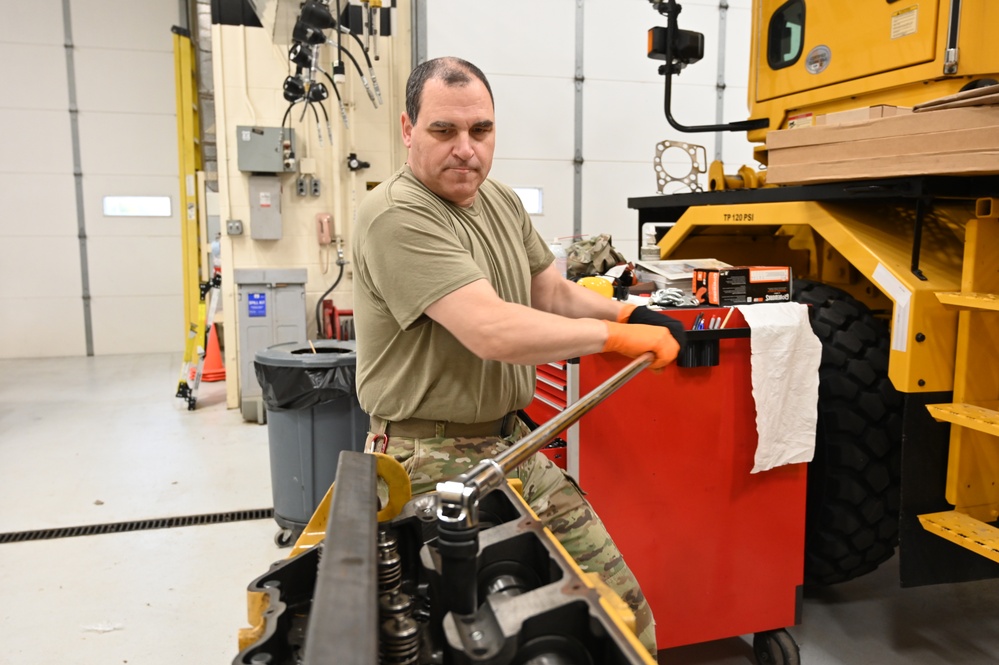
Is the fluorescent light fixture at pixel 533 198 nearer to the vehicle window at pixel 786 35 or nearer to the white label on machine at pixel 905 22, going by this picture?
the vehicle window at pixel 786 35

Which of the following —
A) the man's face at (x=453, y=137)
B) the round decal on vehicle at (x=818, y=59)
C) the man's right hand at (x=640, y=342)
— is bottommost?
the man's right hand at (x=640, y=342)

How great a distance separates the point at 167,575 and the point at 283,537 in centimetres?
54

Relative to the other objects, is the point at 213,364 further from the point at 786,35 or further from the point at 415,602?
the point at 415,602

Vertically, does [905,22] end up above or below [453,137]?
above

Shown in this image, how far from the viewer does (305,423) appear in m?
3.48

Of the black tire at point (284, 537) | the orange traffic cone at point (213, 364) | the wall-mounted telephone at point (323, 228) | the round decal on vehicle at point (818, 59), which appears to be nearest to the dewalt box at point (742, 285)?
the round decal on vehicle at point (818, 59)

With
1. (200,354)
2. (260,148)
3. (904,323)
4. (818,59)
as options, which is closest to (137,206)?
(200,354)

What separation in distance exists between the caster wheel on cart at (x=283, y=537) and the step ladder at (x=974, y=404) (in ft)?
8.96

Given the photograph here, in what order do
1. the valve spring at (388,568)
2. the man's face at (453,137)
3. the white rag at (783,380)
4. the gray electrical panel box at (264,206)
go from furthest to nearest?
the gray electrical panel box at (264,206) < the white rag at (783,380) < the man's face at (453,137) < the valve spring at (388,568)

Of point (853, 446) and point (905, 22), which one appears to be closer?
point (853, 446)

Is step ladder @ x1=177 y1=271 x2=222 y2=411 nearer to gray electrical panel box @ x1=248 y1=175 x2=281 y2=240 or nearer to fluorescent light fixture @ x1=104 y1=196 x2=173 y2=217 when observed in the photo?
gray electrical panel box @ x1=248 y1=175 x2=281 y2=240

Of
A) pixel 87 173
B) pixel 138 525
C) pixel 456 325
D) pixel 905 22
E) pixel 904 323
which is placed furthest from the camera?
pixel 87 173

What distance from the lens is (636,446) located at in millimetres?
2344

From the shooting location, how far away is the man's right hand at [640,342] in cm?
175
